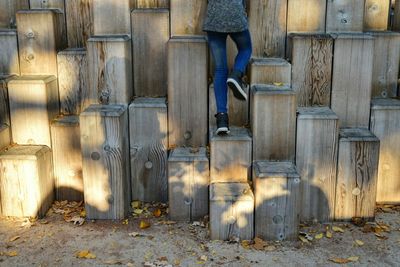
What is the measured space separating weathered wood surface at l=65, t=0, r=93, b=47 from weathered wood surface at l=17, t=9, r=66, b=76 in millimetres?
116

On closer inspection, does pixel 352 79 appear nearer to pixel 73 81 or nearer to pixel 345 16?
pixel 345 16

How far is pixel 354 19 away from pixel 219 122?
1.69 m

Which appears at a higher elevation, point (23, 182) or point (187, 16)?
point (187, 16)

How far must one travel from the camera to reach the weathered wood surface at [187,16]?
18.0ft

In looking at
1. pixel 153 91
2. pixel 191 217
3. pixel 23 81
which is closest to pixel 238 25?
pixel 153 91

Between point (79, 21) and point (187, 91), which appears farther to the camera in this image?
point (79, 21)

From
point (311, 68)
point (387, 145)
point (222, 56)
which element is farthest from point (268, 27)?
point (387, 145)

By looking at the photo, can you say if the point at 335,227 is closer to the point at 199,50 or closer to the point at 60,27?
the point at 199,50

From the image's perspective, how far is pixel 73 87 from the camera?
5.81 meters

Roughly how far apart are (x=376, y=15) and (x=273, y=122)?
5.54 ft

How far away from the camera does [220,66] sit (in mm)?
5184

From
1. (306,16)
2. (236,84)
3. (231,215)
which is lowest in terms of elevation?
(231,215)

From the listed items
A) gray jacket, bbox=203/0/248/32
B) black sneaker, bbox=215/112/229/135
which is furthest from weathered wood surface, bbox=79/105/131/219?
A: gray jacket, bbox=203/0/248/32

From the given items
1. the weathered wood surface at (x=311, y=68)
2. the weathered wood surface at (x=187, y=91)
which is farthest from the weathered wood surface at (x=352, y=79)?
the weathered wood surface at (x=187, y=91)
